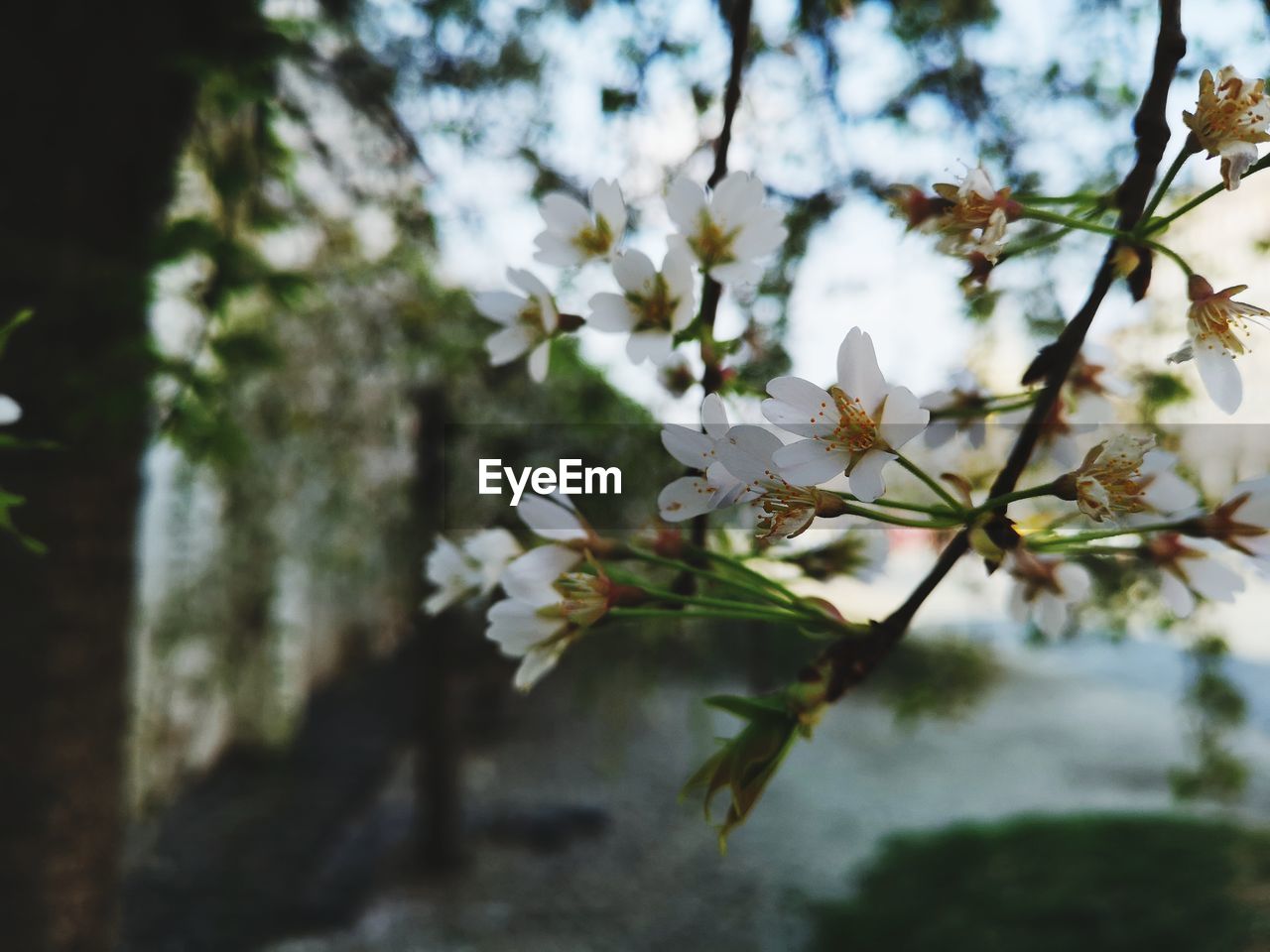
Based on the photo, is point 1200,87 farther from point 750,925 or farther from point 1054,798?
point 1054,798

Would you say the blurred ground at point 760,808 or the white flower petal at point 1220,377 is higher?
the white flower petal at point 1220,377

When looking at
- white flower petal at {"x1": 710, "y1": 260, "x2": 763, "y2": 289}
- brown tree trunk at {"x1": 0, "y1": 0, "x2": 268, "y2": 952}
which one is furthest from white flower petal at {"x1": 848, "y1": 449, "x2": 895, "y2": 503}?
brown tree trunk at {"x1": 0, "y1": 0, "x2": 268, "y2": 952}

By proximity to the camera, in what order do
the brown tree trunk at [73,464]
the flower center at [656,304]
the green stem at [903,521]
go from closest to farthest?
the green stem at [903,521], the flower center at [656,304], the brown tree trunk at [73,464]

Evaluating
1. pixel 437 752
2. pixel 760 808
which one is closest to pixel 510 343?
pixel 437 752

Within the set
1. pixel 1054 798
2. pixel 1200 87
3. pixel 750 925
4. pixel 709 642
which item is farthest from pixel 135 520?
pixel 1054 798

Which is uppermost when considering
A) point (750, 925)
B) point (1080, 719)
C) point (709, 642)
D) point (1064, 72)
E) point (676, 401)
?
point (1064, 72)

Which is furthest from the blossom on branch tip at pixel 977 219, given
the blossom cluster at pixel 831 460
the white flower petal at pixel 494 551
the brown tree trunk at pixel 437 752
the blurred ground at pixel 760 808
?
the brown tree trunk at pixel 437 752

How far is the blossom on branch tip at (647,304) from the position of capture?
0.34 meters

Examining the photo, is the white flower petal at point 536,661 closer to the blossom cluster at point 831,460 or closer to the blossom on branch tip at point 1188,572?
the blossom cluster at point 831,460

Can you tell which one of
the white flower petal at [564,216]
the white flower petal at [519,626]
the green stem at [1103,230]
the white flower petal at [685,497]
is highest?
the white flower petal at [564,216]

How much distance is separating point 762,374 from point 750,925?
3.33m

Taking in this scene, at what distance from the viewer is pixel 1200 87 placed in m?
0.28

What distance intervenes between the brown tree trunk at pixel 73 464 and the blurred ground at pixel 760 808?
4.99ft

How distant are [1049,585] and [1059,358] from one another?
0.12 m
